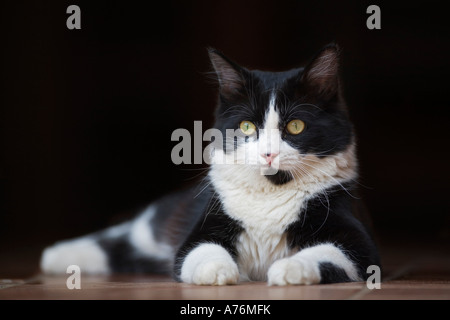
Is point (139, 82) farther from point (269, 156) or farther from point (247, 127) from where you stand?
point (269, 156)

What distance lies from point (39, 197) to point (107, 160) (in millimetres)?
491

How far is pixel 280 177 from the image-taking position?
2.04 metres

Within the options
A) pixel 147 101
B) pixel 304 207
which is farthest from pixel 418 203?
pixel 304 207

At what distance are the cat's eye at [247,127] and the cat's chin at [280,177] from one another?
6.0 inches

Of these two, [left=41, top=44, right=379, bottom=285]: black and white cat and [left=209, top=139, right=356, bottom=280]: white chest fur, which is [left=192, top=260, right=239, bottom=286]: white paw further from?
[left=209, top=139, right=356, bottom=280]: white chest fur

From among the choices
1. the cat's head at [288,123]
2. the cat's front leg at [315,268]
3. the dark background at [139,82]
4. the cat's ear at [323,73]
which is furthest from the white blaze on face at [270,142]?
the dark background at [139,82]

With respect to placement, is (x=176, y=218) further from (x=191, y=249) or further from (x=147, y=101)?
(x=147, y=101)

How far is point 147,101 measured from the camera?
4.23 meters

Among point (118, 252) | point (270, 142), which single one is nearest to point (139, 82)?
point (118, 252)

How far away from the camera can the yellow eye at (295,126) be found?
6.50 ft

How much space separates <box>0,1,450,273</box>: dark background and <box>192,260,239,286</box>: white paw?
218 centimetres

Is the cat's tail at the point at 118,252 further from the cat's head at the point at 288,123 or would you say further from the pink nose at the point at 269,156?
the pink nose at the point at 269,156

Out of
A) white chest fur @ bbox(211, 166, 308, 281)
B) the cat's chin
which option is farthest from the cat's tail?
the cat's chin

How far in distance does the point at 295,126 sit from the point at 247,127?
0.16 metres
